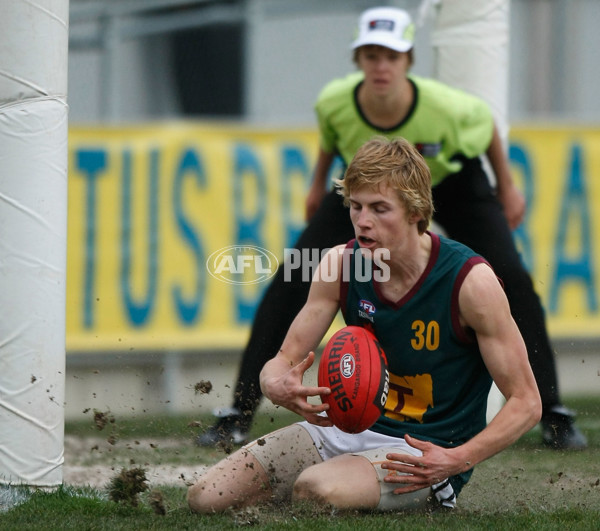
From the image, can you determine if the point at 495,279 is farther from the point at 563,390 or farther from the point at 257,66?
the point at 257,66

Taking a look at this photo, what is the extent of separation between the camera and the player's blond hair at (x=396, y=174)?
452 centimetres

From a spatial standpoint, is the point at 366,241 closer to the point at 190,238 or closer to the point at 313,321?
the point at 313,321

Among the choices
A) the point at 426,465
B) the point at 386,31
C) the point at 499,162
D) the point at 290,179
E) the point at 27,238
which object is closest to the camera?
the point at 426,465

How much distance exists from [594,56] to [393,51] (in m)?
5.68

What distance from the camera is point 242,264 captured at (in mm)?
9352

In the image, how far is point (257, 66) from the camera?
11484 mm

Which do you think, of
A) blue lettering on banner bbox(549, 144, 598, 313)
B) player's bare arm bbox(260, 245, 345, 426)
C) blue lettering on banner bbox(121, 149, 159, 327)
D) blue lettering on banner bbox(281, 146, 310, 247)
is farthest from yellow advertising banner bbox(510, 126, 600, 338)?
player's bare arm bbox(260, 245, 345, 426)

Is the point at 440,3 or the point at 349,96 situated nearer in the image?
the point at 349,96

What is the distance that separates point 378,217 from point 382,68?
93.0 inches

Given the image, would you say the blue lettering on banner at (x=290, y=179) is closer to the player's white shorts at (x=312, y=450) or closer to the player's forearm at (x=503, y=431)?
the player's white shorts at (x=312, y=450)

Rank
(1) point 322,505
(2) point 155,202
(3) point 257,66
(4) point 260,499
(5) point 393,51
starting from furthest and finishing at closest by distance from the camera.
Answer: (3) point 257,66
(2) point 155,202
(5) point 393,51
(4) point 260,499
(1) point 322,505

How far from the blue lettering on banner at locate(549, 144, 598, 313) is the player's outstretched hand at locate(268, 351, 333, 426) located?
531cm

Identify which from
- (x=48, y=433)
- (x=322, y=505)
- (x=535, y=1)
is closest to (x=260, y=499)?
(x=322, y=505)

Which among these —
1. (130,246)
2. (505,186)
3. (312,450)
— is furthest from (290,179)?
(312,450)
